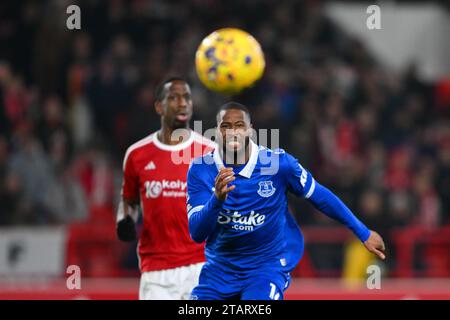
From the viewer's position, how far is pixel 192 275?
6945 millimetres

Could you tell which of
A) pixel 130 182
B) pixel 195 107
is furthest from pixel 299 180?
pixel 195 107

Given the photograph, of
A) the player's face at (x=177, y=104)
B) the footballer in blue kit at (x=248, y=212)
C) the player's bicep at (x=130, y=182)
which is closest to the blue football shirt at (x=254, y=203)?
the footballer in blue kit at (x=248, y=212)

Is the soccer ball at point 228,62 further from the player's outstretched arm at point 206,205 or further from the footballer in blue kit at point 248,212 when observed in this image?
the player's outstretched arm at point 206,205

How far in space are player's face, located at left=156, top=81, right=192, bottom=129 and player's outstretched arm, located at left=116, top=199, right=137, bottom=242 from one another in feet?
2.07

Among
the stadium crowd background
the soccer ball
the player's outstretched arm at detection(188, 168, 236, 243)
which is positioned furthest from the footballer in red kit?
the stadium crowd background

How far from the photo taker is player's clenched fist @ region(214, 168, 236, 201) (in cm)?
559

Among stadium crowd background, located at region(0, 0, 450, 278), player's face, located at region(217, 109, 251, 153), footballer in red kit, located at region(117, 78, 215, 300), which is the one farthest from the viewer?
stadium crowd background, located at region(0, 0, 450, 278)

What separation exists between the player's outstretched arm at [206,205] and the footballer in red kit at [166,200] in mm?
938

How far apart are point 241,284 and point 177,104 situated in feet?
5.21

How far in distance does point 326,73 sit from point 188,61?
2131 millimetres

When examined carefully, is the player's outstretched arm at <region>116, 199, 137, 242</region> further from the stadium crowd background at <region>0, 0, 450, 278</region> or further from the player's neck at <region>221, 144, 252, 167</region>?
the stadium crowd background at <region>0, 0, 450, 278</region>

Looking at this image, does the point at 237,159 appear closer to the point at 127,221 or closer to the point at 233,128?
the point at 233,128
